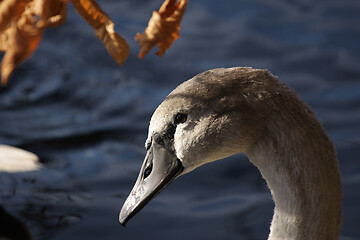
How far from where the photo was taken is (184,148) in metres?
2.53

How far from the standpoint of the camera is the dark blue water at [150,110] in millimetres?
3990

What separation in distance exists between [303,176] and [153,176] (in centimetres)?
61

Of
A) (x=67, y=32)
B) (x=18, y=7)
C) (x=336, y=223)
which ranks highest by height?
(x=67, y=32)

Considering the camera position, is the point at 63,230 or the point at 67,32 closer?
the point at 63,230

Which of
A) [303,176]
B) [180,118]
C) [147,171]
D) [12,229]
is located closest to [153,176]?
[147,171]

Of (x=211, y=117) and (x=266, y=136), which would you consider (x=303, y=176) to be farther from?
(x=211, y=117)

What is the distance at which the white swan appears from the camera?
7.94 feet

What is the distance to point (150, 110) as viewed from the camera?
4996 millimetres

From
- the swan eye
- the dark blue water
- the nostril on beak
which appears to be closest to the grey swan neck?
the swan eye

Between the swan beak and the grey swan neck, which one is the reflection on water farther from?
the grey swan neck

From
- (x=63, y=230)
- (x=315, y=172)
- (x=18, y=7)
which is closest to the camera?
(x=18, y=7)

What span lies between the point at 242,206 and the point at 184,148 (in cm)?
166

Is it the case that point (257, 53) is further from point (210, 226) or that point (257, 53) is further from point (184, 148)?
point (184, 148)

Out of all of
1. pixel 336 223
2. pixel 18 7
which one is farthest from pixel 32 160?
pixel 18 7
